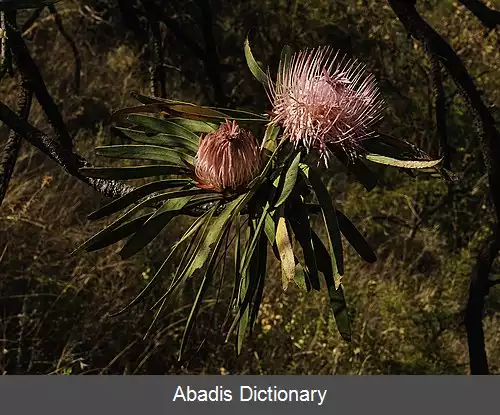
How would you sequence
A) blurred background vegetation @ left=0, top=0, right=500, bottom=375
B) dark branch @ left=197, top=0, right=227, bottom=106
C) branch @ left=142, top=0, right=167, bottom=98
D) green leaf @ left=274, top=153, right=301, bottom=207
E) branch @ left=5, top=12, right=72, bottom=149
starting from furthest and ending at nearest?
blurred background vegetation @ left=0, top=0, right=500, bottom=375
dark branch @ left=197, top=0, right=227, bottom=106
branch @ left=142, top=0, right=167, bottom=98
branch @ left=5, top=12, right=72, bottom=149
green leaf @ left=274, top=153, right=301, bottom=207

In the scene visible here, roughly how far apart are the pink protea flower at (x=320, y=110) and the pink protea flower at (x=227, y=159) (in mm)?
30

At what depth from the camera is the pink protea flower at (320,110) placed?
51 centimetres

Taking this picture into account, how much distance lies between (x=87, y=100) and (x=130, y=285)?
84cm

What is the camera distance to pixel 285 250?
480 millimetres

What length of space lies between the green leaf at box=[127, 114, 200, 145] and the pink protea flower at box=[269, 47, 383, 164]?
60 millimetres

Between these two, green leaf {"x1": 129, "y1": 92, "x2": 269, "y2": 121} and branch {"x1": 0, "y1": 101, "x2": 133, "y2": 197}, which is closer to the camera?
green leaf {"x1": 129, "y1": 92, "x2": 269, "y2": 121}

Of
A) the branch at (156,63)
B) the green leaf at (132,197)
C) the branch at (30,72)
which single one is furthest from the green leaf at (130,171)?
the branch at (156,63)

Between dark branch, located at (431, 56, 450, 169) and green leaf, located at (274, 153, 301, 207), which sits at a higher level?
dark branch, located at (431, 56, 450, 169)

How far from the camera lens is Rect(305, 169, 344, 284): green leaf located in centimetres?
48

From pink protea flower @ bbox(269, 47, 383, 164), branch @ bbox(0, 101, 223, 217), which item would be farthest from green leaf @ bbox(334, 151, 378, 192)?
branch @ bbox(0, 101, 223, 217)

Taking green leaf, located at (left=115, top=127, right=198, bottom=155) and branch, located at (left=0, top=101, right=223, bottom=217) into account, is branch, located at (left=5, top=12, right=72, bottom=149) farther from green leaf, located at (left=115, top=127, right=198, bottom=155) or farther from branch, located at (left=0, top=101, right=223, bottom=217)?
green leaf, located at (left=115, top=127, right=198, bottom=155)

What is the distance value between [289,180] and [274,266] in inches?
63.5

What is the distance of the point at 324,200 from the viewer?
490 millimetres
